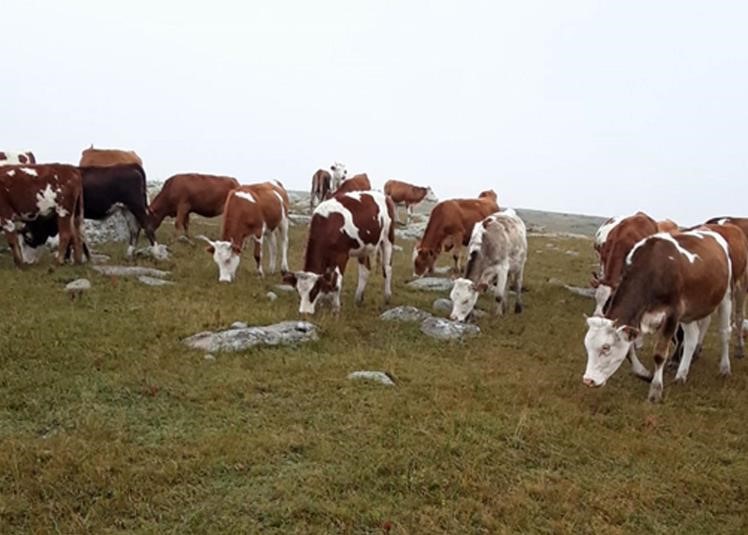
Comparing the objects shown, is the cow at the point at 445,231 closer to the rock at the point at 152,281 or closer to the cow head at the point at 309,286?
the cow head at the point at 309,286

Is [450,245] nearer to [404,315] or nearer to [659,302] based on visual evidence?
[404,315]

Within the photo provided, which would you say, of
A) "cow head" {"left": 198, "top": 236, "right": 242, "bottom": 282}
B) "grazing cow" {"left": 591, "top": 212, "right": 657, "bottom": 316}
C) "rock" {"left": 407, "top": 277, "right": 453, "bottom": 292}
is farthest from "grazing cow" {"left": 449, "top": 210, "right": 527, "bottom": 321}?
"cow head" {"left": 198, "top": 236, "right": 242, "bottom": 282}

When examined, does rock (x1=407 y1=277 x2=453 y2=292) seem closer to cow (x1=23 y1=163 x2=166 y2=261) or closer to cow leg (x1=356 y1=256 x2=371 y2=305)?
cow leg (x1=356 y1=256 x2=371 y2=305)

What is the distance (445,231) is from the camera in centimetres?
2156

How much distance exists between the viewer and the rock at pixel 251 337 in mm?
11695

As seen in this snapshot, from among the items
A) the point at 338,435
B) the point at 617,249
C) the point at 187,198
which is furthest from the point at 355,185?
the point at 338,435

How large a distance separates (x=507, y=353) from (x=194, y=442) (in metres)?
6.81

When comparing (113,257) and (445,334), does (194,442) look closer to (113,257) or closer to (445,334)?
(445,334)

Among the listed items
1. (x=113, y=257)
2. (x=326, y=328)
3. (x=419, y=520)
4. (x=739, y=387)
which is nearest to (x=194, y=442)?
(x=419, y=520)

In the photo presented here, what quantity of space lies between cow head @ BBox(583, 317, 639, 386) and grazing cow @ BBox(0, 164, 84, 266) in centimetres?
1330

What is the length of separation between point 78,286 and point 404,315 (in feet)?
23.0

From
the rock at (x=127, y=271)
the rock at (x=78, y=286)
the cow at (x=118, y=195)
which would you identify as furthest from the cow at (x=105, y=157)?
the rock at (x=78, y=286)

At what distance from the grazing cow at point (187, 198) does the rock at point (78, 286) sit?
733cm

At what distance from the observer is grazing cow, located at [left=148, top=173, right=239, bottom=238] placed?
2341 cm
